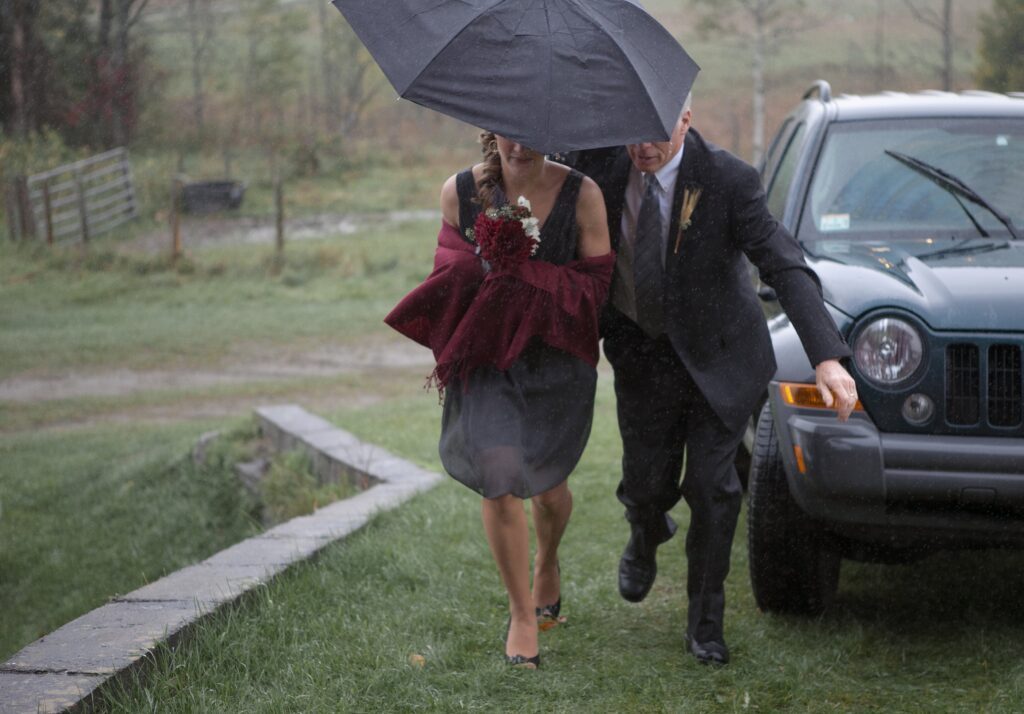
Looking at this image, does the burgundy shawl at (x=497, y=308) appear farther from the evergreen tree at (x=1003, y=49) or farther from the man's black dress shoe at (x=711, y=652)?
the evergreen tree at (x=1003, y=49)

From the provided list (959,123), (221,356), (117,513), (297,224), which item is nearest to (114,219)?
(297,224)

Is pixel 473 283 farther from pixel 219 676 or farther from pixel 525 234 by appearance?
pixel 219 676

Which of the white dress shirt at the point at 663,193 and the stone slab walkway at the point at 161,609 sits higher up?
the white dress shirt at the point at 663,193

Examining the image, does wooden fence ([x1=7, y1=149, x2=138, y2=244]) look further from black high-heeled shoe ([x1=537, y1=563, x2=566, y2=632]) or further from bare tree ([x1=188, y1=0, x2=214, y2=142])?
black high-heeled shoe ([x1=537, y1=563, x2=566, y2=632])

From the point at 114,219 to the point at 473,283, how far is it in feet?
65.8

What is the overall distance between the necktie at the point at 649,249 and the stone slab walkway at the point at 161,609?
5.40 feet

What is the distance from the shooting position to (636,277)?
3.77m

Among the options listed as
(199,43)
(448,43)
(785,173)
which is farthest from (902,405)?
(199,43)

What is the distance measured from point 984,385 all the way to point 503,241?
1474mm

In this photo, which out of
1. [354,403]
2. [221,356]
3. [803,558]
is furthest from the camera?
[221,356]

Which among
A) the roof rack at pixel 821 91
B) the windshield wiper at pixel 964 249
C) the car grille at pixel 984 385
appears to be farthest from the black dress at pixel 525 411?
the roof rack at pixel 821 91

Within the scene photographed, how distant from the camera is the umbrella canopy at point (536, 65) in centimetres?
331

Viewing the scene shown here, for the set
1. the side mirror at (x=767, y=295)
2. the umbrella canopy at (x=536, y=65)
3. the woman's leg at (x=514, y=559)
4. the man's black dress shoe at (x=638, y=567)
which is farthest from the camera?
the side mirror at (x=767, y=295)

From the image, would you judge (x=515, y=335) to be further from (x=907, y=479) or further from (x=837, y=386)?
(x=907, y=479)
